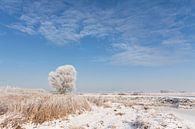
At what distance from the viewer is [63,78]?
92.2 feet

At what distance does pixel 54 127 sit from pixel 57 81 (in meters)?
17.7

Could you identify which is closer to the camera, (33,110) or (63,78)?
(33,110)

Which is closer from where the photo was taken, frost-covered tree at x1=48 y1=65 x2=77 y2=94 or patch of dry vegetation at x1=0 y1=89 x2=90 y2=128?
patch of dry vegetation at x1=0 y1=89 x2=90 y2=128

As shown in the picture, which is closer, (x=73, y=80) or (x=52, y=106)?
(x=52, y=106)

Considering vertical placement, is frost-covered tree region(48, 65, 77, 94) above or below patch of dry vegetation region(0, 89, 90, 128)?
above

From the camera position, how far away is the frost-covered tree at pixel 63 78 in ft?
90.1

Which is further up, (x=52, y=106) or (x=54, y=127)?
(x=52, y=106)

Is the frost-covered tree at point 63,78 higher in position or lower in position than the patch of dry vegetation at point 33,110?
higher

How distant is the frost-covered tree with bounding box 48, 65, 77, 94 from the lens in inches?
1081

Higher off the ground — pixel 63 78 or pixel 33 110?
pixel 63 78

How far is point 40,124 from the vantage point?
10359 millimetres

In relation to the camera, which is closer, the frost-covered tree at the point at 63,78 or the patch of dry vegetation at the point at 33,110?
the patch of dry vegetation at the point at 33,110

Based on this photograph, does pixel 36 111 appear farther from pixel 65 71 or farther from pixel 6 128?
pixel 65 71

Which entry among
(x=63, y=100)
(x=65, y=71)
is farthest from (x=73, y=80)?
(x=63, y=100)
